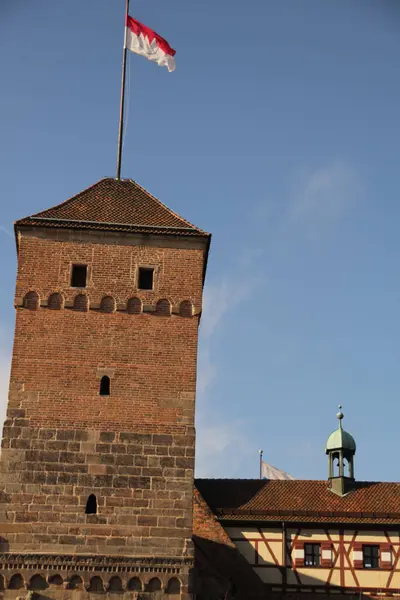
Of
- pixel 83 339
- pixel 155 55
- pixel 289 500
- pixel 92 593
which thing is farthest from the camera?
pixel 289 500

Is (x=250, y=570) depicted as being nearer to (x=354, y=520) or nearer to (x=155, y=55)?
(x=354, y=520)

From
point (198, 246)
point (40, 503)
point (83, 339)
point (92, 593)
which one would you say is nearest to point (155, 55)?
point (198, 246)

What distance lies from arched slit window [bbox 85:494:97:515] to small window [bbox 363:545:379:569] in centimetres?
1121

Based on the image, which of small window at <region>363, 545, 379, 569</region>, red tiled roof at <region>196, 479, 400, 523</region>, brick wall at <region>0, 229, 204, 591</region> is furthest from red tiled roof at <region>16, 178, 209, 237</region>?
small window at <region>363, 545, 379, 569</region>

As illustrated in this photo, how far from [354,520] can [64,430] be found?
38.1 ft

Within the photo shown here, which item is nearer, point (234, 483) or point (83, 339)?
point (83, 339)

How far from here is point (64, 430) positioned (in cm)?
2588

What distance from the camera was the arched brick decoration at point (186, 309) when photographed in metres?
27.5

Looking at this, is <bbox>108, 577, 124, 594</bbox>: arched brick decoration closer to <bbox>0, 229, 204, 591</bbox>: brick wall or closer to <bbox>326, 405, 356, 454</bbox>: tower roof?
<bbox>0, 229, 204, 591</bbox>: brick wall

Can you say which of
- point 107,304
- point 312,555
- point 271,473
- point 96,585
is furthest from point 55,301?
point 271,473

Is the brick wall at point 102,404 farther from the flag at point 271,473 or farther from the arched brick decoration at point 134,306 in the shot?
the flag at point 271,473

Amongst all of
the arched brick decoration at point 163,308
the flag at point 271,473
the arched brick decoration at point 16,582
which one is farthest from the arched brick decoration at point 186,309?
the flag at point 271,473

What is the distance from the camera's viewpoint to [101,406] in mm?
26188

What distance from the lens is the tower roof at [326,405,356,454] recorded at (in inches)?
1441
